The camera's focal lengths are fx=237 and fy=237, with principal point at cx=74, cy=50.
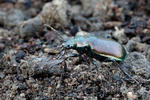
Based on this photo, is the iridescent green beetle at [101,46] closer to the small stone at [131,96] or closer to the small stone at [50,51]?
the small stone at [50,51]

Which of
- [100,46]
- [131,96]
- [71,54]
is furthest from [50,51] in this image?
[131,96]

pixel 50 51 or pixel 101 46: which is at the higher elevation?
pixel 101 46

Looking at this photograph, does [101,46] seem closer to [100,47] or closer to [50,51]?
[100,47]

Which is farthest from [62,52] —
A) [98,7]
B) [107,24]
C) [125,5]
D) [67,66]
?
[125,5]

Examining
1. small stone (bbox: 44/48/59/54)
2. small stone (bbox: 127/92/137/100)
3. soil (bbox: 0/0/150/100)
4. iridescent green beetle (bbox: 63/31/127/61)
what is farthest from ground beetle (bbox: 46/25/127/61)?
small stone (bbox: 127/92/137/100)

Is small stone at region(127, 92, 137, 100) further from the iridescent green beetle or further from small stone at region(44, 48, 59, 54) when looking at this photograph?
small stone at region(44, 48, 59, 54)

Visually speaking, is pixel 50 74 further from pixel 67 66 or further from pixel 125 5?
pixel 125 5
